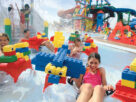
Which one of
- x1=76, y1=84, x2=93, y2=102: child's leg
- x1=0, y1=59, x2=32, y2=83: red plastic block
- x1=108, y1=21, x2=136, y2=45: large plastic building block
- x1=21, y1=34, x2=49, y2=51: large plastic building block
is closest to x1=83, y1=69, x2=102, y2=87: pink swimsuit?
x1=76, y1=84, x2=93, y2=102: child's leg

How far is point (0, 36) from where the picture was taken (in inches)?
81.8

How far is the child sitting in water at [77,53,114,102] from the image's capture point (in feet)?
4.75

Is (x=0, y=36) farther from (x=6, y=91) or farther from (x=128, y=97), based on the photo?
(x=128, y=97)

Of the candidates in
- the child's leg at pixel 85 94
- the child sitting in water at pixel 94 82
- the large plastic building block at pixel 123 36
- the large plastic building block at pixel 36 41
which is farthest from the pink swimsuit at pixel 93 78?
the large plastic building block at pixel 123 36

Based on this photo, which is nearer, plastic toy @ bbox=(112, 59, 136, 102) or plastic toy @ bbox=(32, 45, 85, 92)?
plastic toy @ bbox=(112, 59, 136, 102)

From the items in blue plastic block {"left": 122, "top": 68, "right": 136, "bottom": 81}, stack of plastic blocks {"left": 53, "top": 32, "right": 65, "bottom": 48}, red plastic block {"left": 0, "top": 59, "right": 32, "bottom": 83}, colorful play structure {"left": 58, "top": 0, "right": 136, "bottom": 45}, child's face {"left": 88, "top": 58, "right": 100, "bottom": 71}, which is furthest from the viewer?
colorful play structure {"left": 58, "top": 0, "right": 136, "bottom": 45}

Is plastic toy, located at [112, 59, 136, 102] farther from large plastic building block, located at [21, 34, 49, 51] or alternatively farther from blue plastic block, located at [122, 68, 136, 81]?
large plastic building block, located at [21, 34, 49, 51]

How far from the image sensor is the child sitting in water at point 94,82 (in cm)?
145

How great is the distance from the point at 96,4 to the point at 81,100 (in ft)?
52.1

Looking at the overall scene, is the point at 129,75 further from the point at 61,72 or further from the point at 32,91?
the point at 32,91

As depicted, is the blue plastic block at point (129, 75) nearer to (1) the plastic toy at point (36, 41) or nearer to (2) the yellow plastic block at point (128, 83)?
(2) the yellow plastic block at point (128, 83)

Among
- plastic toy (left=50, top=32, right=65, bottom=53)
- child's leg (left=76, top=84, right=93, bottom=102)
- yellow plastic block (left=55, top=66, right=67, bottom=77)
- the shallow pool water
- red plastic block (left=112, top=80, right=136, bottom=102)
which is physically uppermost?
plastic toy (left=50, top=32, right=65, bottom=53)

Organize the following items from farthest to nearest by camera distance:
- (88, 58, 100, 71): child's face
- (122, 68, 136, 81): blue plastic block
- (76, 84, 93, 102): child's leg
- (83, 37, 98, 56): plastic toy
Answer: (83, 37, 98, 56): plastic toy
(88, 58, 100, 71): child's face
(76, 84, 93, 102): child's leg
(122, 68, 136, 81): blue plastic block

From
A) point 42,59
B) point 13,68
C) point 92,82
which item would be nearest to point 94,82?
point 92,82
